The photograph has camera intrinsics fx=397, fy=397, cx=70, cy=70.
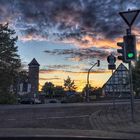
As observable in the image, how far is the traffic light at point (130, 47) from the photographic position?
50.7 ft

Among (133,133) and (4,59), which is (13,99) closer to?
(4,59)

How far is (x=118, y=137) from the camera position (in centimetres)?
1079

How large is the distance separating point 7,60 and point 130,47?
61.4 meters

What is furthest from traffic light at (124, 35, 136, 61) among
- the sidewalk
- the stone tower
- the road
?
the stone tower

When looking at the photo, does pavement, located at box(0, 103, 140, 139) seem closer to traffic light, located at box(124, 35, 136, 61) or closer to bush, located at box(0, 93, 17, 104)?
traffic light, located at box(124, 35, 136, 61)

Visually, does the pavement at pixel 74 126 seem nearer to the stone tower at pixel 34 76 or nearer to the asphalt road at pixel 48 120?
the asphalt road at pixel 48 120

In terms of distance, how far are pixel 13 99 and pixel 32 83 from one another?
8568cm

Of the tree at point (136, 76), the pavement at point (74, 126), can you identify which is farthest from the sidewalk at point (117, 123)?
the tree at point (136, 76)

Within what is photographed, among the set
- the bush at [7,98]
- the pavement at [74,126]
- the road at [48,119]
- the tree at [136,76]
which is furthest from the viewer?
the tree at [136,76]

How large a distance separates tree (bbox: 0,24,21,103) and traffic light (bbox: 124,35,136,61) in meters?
59.2

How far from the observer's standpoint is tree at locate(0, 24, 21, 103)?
242 ft

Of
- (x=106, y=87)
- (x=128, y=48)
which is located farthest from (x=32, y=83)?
(x=128, y=48)

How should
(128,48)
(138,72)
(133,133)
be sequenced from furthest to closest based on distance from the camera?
(138,72) → (128,48) → (133,133)

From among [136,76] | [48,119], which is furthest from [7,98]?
[48,119]
